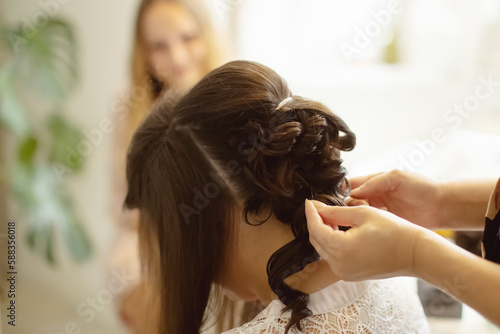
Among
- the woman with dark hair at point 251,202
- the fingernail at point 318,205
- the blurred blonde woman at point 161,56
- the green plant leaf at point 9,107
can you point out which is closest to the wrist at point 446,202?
the woman with dark hair at point 251,202

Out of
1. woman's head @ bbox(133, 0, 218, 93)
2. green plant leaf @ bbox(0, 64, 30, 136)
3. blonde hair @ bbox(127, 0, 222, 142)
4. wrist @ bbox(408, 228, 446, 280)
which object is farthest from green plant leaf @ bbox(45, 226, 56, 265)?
wrist @ bbox(408, 228, 446, 280)

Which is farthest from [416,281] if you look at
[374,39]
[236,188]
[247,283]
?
[374,39]

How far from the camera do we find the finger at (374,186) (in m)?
0.93

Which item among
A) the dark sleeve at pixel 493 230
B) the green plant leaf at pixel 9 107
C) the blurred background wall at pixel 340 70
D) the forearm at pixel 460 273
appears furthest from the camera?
the blurred background wall at pixel 340 70

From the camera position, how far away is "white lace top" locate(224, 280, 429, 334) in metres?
0.76

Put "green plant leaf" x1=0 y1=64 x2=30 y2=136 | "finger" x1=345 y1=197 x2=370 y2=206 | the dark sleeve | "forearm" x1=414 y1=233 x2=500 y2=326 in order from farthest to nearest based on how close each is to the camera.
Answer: "green plant leaf" x1=0 y1=64 x2=30 y2=136, "finger" x1=345 y1=197 x2=370 y2=206, the dark sleeve, "forearm" x1=414 y1=233 x2=500 y2=326

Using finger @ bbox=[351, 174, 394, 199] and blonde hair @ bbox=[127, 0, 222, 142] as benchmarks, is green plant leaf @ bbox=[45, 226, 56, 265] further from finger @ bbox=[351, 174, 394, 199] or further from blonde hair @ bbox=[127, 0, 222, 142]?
finger @ bbox=[351, 174, 394, 199]

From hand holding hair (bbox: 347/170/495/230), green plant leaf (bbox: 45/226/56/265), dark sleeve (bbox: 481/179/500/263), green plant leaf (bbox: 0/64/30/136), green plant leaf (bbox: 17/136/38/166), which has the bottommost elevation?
green plant leaf (bbox: 45/226/56/265)

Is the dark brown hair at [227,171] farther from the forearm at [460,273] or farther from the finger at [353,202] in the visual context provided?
the forearm at [460,273]

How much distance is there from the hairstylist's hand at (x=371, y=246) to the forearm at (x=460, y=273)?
16 millimetres

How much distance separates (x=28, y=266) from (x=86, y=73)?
796 mm

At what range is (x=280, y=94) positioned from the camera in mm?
812

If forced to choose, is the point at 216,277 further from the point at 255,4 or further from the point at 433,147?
the point at 255,4

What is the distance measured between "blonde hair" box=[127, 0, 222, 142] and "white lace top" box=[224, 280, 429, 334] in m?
1.32
